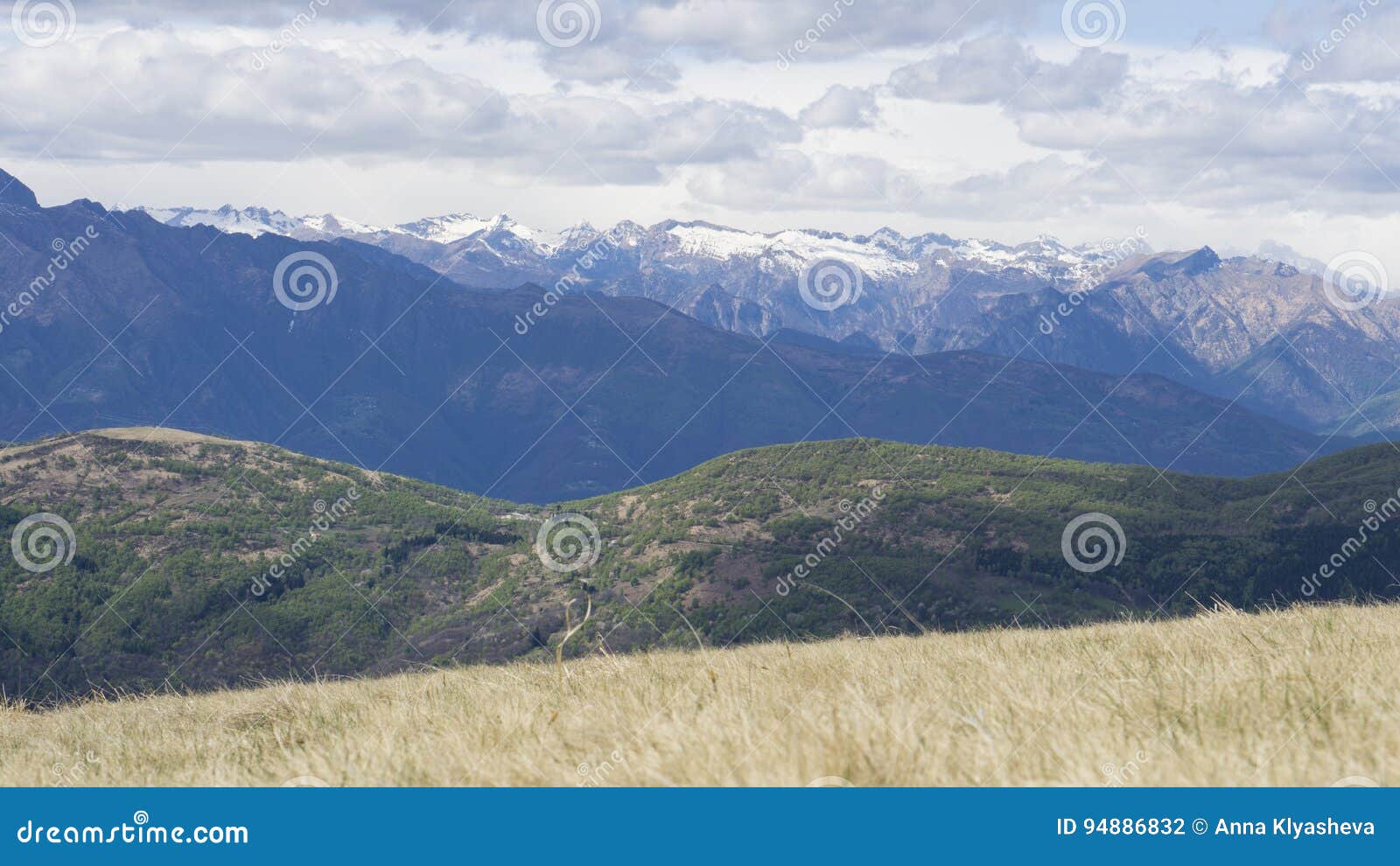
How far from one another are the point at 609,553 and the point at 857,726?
151 m

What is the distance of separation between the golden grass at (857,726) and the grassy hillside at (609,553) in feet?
247

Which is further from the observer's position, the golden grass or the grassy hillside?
the grassy hillside

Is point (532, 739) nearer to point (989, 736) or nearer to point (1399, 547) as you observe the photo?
point (989, 736)

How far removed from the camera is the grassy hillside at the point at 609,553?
344ft

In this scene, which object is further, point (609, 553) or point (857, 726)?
point (609, 553)

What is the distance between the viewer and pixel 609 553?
510 ft

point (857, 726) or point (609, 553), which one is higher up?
point (857, 726)

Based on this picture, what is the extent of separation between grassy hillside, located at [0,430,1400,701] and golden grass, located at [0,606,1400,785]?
2958 inches

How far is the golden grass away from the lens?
18.9 ft

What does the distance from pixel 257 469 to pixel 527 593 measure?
74.4 metres

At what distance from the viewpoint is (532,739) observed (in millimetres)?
7105

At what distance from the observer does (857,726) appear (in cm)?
631

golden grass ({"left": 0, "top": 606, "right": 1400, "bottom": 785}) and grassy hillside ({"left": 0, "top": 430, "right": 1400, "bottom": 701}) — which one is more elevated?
golden grass ({"left": 0, "top": 606, "right": 1400, "bottom": 785})

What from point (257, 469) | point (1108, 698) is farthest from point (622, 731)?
point (257, 469)
